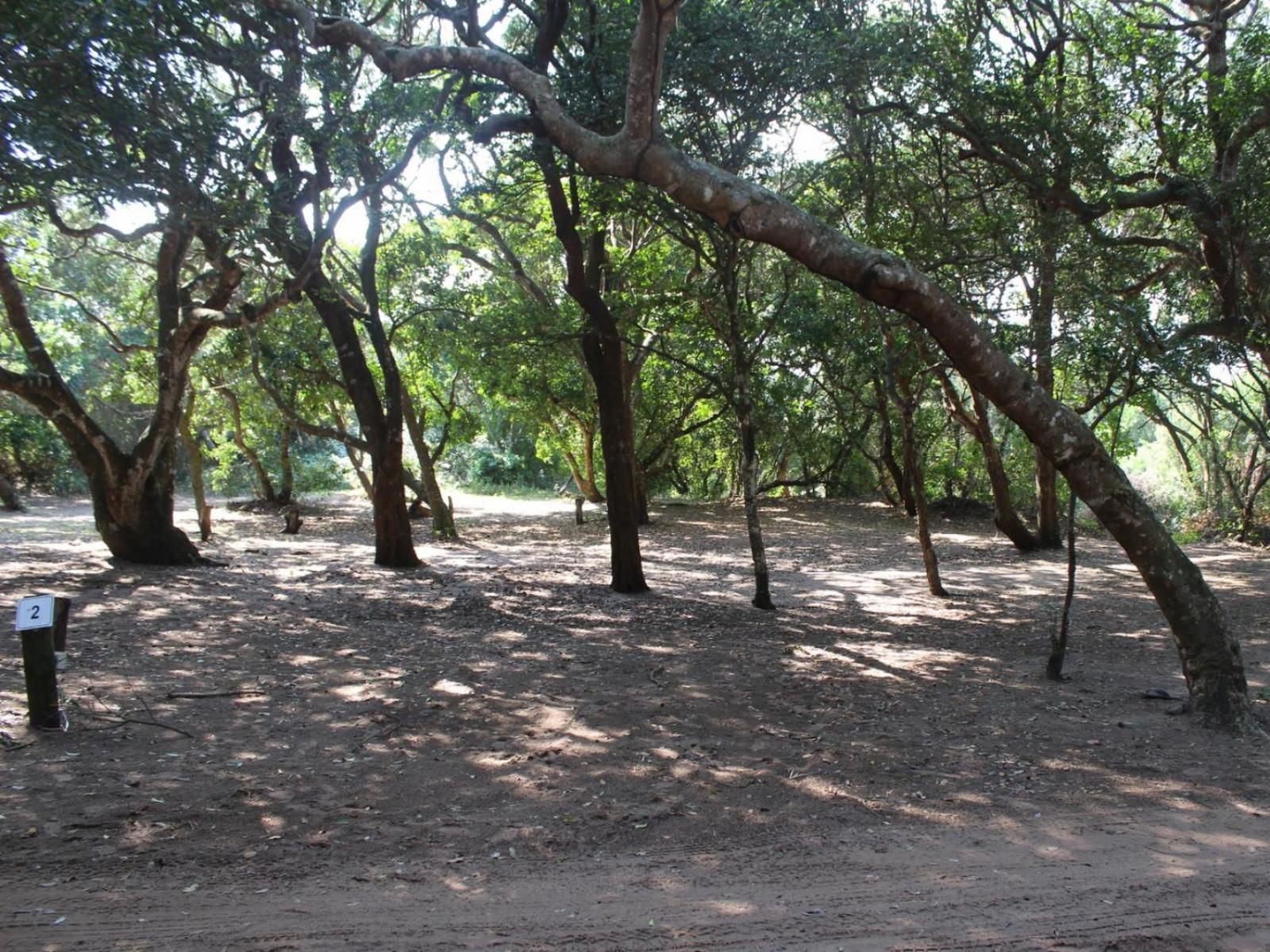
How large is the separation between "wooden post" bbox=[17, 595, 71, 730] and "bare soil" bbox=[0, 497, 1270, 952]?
0.14 metres

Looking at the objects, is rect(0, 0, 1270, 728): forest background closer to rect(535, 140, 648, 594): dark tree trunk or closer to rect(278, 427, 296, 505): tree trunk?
rect(535, 140, 648, 594): dark tree trunk

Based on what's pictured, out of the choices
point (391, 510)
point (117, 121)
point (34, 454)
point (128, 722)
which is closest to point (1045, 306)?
point (117, 121)

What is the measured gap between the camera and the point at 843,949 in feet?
10.9

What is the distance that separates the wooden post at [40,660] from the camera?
5.23 m

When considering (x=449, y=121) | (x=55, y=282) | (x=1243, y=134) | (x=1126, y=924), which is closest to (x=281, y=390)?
(x=55, y=282)

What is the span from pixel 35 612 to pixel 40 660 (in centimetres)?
30

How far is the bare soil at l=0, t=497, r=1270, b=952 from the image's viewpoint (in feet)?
11.7

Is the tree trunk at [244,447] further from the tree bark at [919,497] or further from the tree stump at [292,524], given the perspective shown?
the tree bark at [919,497]

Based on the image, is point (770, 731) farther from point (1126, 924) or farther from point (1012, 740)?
point (1126, 924)

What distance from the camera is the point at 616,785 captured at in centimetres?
511

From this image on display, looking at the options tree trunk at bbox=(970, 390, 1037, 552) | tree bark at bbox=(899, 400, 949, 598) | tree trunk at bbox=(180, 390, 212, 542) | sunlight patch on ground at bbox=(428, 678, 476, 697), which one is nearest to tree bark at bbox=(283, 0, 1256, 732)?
sunlight patch on ground at bbox=(428, 678, 476, 697)

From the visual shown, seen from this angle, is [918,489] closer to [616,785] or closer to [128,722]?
[616,785]

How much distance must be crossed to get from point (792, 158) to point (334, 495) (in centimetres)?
2320

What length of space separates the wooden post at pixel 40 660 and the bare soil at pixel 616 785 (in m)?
0.14
